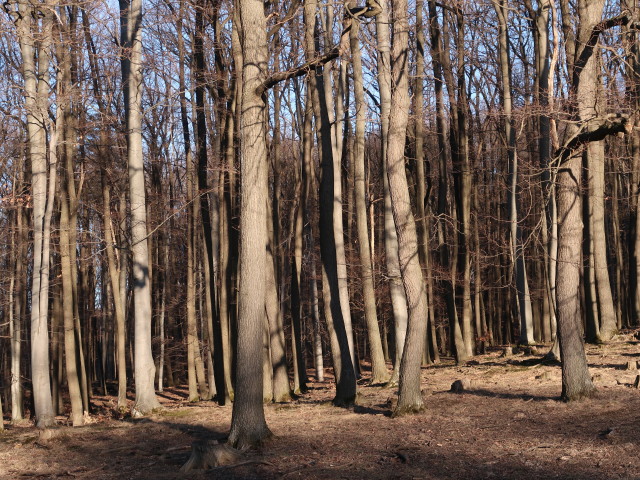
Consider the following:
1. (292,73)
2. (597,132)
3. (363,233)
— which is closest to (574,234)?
(597,132)

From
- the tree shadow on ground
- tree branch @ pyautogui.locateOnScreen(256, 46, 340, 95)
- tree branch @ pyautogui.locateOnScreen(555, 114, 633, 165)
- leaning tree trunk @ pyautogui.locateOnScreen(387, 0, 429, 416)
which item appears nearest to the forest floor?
the tree shadow on ground

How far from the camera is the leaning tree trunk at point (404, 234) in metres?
10.3

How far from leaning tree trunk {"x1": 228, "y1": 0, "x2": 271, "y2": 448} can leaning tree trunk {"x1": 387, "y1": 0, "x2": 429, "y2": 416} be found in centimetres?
231

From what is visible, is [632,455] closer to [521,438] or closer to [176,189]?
[521,438]

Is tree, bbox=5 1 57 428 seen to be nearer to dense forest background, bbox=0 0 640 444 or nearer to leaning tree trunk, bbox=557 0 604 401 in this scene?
dense forest background, bbox=0 0 640 444

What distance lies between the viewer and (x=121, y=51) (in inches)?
558

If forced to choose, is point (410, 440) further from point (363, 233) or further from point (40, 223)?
point (40, 223)

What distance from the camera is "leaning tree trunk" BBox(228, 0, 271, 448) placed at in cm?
849

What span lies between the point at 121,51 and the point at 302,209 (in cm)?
622

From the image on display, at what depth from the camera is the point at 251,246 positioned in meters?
8.84

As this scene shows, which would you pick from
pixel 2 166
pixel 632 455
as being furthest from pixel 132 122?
pixel 632 455

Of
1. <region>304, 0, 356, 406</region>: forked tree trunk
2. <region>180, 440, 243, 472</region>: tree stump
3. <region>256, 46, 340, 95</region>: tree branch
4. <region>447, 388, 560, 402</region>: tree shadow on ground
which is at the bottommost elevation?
<region>447, 388, 560, 402</region>: tree shadow on ground

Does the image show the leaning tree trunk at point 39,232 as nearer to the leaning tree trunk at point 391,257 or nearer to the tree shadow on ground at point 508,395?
the leaning tree trunk at point 391,257

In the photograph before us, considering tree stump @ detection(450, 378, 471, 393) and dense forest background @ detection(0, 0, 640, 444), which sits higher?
dense forest background @ detection(0, 0, 640, 444)
